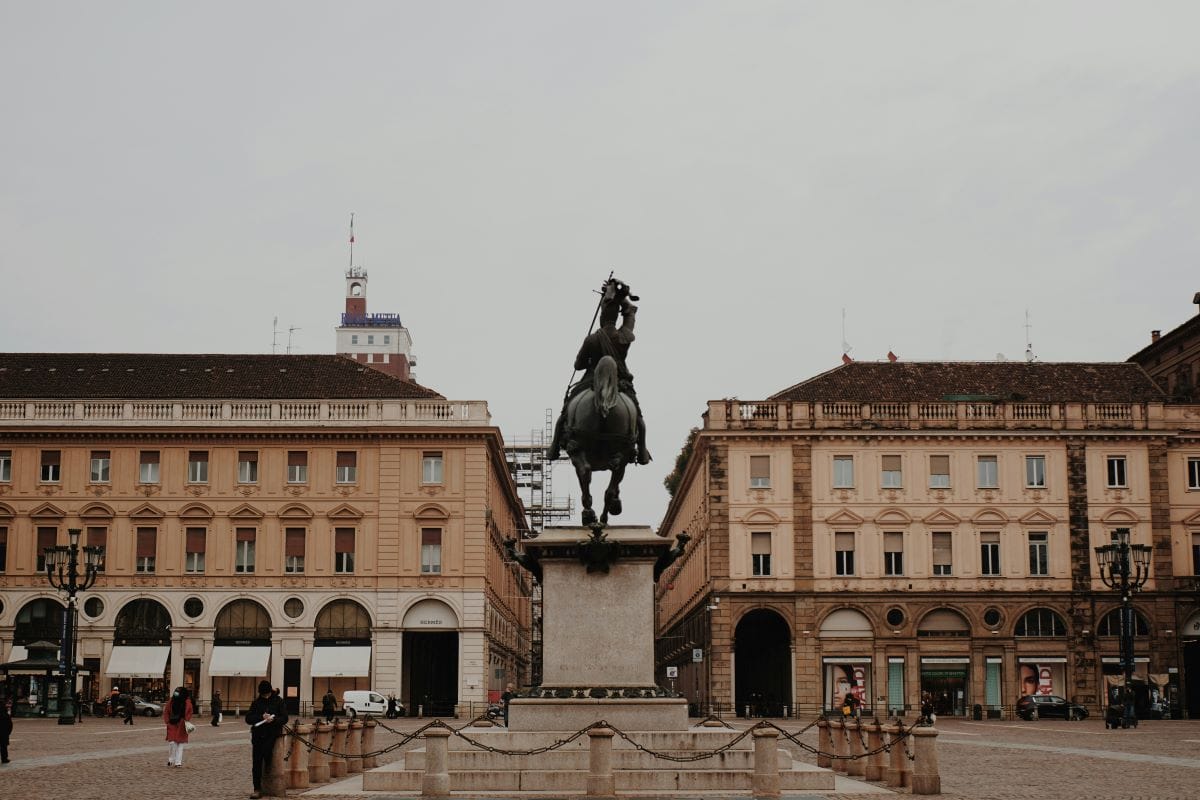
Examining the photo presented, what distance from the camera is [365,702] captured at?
59.7 meters

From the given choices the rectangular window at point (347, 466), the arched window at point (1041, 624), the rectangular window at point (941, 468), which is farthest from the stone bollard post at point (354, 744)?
the arched window at point (1041, 624)

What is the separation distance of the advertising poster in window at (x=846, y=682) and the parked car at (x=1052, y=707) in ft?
20.4

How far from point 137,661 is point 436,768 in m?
48.3

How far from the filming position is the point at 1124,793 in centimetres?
2119

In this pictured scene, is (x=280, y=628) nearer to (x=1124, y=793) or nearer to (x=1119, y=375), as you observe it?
(x=1119, y=375)

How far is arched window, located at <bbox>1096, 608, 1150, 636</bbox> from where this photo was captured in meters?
65.2

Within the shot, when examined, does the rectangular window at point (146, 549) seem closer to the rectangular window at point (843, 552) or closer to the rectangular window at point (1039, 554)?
the rectangular window at point (843, 552)

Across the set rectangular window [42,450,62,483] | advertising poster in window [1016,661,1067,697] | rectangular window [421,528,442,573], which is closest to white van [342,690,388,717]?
rectangular window [421,528,442,573]

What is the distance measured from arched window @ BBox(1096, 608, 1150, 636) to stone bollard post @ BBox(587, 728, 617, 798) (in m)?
52.4

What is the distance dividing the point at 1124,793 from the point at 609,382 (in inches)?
358

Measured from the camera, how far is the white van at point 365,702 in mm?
59531

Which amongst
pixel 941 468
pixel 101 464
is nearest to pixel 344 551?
pixel 101 464

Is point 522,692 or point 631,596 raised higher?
point 631,596

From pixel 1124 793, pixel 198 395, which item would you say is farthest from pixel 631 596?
pixel 198 395
